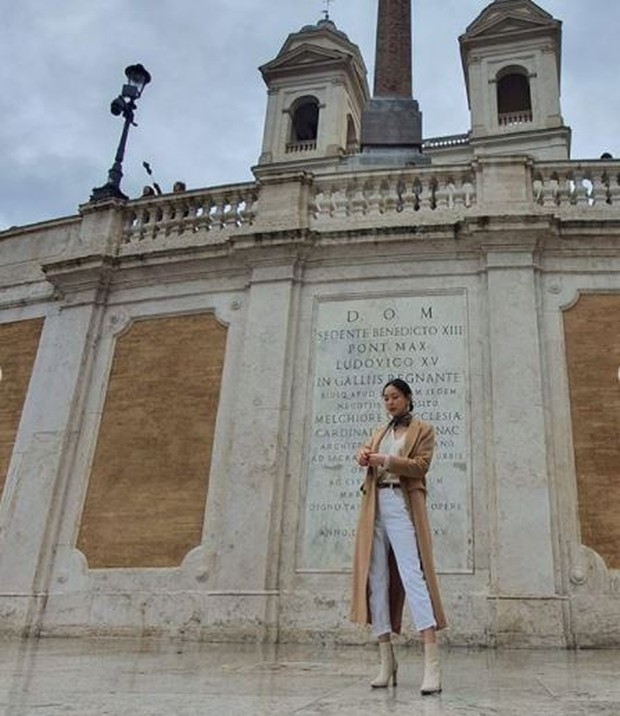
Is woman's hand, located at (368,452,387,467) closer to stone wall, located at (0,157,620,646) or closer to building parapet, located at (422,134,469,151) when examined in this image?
stone wall, located at (0,157,620,646)

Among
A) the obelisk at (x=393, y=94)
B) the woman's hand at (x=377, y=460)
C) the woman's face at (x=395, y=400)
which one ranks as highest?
the obelisk at (x=393, y=94)

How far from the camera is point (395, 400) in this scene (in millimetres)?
4793

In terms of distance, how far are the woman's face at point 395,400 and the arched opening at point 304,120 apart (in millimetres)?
27677

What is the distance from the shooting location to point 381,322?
10398 millimetres

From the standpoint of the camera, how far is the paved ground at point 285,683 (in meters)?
3.46

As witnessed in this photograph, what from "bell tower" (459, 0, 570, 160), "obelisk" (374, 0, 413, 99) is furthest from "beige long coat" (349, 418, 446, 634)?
"bell tower" (459, 0, 570, 160)

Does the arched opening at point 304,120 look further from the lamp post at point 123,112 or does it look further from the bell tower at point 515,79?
the lamp post at point 123,112

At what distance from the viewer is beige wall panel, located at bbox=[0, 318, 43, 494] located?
11.5 m

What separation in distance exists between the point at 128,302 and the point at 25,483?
3198mm

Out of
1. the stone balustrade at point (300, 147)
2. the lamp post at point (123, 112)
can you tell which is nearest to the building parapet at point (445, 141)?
the stone balustrade at point (300, 147)

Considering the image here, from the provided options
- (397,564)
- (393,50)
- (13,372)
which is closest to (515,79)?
(393,50)

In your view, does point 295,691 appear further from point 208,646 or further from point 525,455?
point 525,455

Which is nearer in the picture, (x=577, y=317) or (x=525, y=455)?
(x=525, y=455)

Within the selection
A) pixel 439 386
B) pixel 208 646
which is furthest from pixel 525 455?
pixel 208 646
